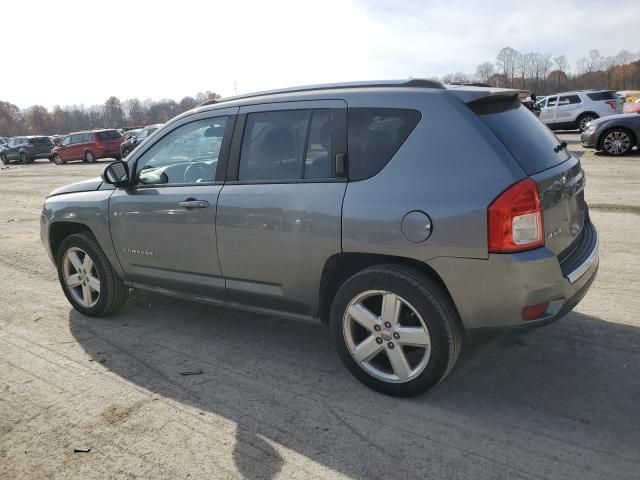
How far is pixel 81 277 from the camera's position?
4.73 metres

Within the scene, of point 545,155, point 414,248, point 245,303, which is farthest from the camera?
point 245,303

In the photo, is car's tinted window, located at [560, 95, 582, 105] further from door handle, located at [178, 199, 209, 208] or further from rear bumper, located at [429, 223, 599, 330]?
door handle, located at [178, 199, 209, 208]

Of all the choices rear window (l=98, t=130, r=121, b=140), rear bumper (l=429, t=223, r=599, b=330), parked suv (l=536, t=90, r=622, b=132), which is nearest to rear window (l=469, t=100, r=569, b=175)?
rear bumper (l=429, t=223, r=599, b=330)

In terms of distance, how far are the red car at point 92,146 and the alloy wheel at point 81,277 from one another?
79.1 feet

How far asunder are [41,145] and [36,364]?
115 feet

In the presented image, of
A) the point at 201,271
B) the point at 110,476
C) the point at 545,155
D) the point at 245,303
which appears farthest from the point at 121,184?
the point at 545,155

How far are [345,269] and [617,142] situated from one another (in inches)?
524

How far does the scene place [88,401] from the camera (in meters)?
3.34

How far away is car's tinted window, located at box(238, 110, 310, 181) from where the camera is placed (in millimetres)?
3457

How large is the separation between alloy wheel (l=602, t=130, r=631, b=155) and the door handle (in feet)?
44.2

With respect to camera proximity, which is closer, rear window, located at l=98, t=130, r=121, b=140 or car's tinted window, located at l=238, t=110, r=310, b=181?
car's tinted window, located at l=238, t=110, r=310, b=181

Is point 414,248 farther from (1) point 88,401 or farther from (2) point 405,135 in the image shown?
(1) point 88,401

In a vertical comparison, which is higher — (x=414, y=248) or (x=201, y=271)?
(x=414, y=248)

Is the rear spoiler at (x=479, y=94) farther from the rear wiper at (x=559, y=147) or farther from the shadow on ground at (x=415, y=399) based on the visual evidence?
the shadow on ground at (x=415, y=399)
